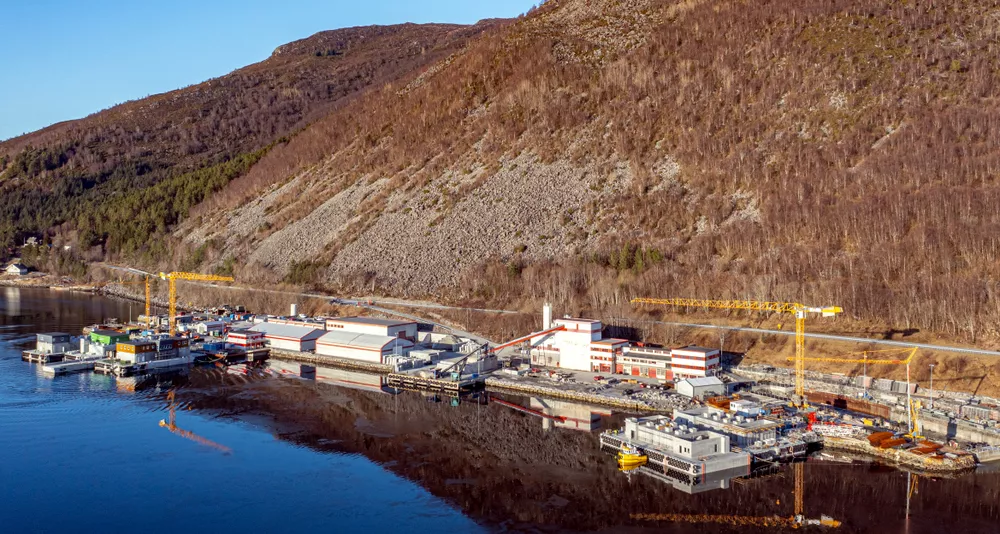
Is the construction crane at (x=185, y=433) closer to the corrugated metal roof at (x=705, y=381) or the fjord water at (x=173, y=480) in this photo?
the fjord water at (x=173, y=480)

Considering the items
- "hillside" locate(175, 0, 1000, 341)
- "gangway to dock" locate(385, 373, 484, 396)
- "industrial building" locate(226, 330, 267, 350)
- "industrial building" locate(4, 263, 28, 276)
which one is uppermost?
"hillside" locate(175, 0, 1000, 341)

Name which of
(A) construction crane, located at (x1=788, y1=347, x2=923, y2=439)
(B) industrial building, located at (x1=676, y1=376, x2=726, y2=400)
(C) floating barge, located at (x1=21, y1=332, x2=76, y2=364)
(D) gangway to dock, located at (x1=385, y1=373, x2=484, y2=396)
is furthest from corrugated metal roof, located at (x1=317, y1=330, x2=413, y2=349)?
(A) construction crane, located at (x1=788, y1=347, x2=923, y2=439)

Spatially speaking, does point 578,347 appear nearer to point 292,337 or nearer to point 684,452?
point 684,452

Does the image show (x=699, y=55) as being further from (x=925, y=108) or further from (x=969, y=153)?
(x=969, y=153)

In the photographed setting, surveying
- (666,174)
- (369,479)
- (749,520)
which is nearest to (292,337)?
(369,479)

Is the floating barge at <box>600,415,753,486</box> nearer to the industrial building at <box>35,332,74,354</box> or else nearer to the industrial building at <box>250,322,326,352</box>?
the industrial building at <box>250,322,326,352</box>

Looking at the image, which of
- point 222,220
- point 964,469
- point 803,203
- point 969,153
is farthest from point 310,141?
point 964,469

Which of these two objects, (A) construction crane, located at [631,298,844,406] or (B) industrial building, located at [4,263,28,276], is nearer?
(A) construction crane, located at [631,298,844,406]

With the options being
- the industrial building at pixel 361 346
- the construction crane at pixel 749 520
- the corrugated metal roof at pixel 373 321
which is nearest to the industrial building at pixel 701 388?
the construction crane at pixel 749 520
